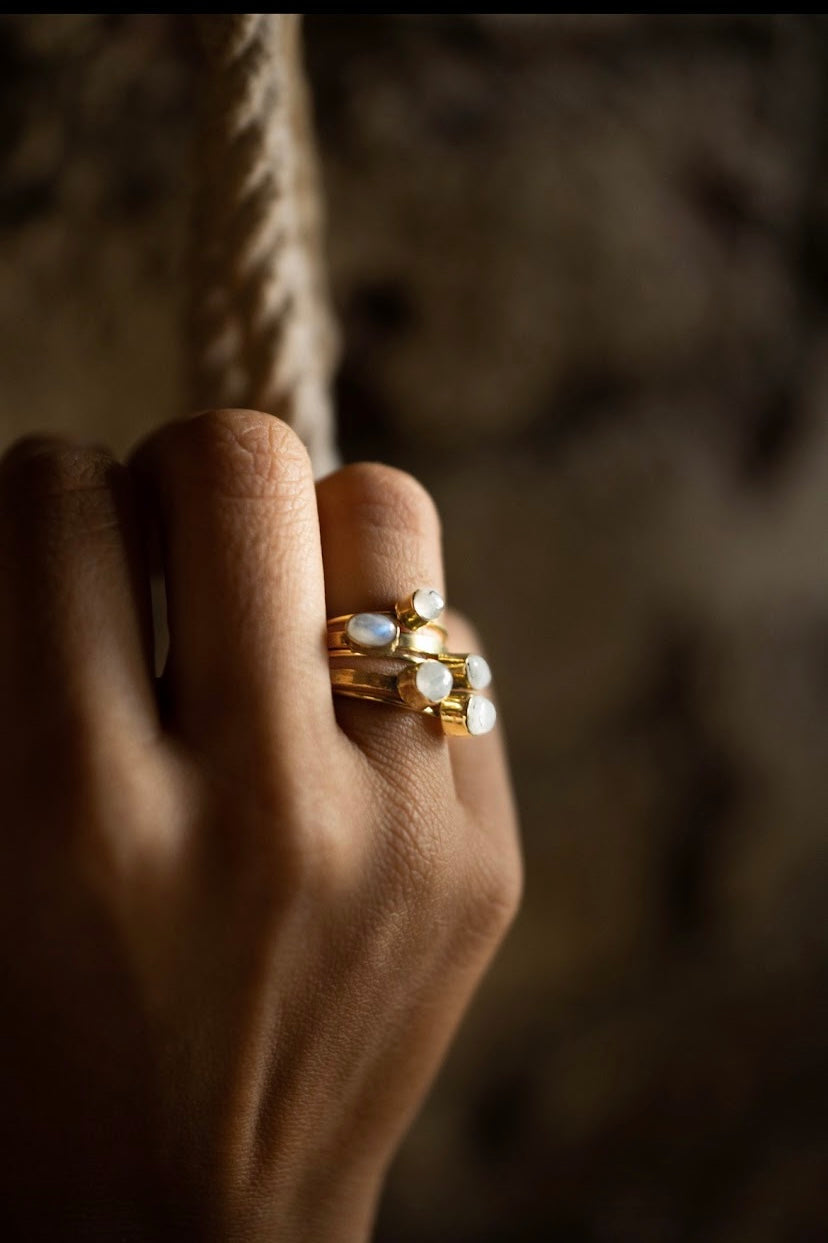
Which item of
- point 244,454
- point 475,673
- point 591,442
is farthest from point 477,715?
point 591,442

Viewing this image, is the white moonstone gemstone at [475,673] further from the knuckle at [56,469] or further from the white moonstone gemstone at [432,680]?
the knuckle at [56,469]

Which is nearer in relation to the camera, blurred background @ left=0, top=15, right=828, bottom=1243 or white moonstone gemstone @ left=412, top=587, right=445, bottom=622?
white moonstone gemstone @ left=412, top=587, right=445, bottom=622

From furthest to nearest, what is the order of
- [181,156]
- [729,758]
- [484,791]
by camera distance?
1. [729,758]
2. [181,156]
3. [484,791]

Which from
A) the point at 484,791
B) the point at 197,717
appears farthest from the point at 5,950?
the point at 484,791

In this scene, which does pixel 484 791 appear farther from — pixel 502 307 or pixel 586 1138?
pixel 586 1138

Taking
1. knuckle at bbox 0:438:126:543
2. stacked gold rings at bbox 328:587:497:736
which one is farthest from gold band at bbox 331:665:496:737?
knuckle at bbox 0:438:126:543

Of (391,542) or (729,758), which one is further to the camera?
(729,758)

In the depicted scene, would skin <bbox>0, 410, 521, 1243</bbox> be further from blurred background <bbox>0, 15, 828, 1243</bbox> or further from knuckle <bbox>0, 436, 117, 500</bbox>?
blurred background <bbox>0, 15, 828, 1243</bbox>
